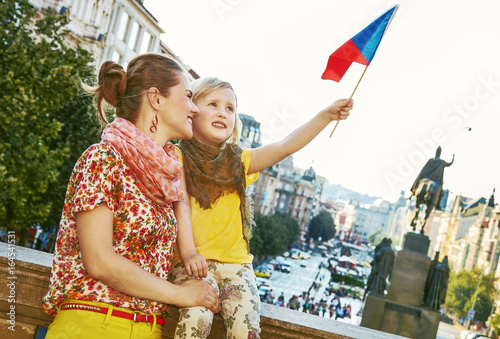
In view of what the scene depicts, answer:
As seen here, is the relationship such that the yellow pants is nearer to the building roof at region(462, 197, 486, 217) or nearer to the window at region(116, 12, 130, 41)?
the window at region(116, 12, 130, 41)

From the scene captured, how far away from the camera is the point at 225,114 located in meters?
2.81

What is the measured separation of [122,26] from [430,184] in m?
26.6

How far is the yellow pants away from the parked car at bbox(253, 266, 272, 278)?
37160 millimetres

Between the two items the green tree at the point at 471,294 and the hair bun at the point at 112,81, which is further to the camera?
the green tree at the point at 471,294

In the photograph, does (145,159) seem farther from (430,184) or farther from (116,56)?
(116,56)

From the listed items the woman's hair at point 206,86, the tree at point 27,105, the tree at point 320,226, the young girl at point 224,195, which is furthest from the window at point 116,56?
the tree at point 320,226

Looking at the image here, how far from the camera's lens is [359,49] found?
342 centimetres

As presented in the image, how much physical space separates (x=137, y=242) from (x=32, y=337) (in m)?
1.27

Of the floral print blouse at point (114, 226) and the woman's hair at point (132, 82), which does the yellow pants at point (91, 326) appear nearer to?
the floral print blouse at point (114, 226)

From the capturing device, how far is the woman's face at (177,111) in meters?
2.21

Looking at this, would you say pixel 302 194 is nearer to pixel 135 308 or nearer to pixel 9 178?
pixel 9 178

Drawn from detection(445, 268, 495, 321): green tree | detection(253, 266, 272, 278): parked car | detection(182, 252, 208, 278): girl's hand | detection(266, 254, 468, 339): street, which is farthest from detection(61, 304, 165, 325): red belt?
detection(445, 268, 495, 321): green tree

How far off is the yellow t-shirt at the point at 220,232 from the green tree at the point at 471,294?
51.8m

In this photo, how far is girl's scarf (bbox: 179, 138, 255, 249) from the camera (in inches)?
104
